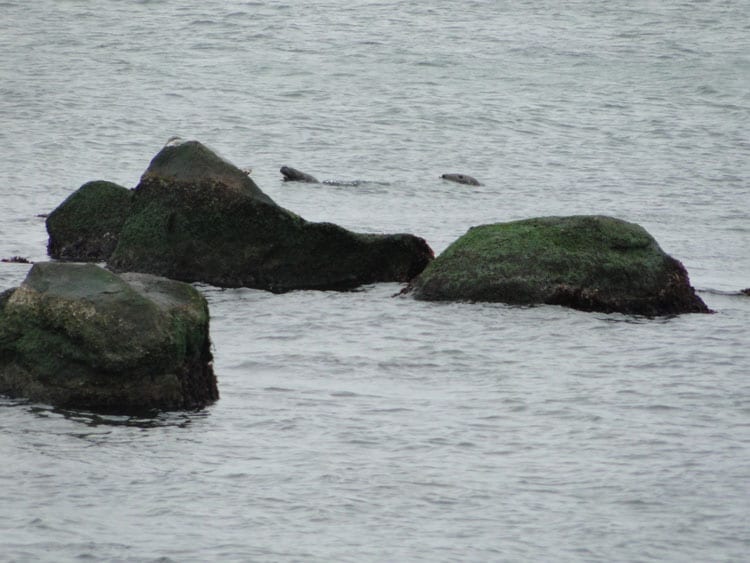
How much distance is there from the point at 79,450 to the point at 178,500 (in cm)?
135

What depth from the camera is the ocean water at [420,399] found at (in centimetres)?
1002

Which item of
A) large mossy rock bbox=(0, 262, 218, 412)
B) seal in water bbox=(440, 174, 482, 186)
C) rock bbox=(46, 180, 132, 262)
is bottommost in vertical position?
seal in water bbox=(440, 174, 482, 186)

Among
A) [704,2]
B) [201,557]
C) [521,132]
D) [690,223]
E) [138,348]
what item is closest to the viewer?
[201,557]

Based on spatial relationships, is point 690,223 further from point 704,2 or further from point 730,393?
point 704,2

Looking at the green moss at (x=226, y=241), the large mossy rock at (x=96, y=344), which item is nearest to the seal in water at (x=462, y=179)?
the green moss at (x=226, y=241)

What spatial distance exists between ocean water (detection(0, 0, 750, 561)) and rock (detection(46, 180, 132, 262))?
722 mm

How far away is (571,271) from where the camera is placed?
17.2 meters

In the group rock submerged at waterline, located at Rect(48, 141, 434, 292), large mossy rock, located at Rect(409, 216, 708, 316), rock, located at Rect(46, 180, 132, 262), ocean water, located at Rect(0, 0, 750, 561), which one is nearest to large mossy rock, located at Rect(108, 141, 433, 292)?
rock submerged at waterline, located at Rect(48, 141, 434, 292)

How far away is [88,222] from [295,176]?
11.0 meters

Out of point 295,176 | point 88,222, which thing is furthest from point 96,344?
point 295,176

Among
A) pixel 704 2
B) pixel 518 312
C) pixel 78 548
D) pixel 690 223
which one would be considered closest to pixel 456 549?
pixel 78 548

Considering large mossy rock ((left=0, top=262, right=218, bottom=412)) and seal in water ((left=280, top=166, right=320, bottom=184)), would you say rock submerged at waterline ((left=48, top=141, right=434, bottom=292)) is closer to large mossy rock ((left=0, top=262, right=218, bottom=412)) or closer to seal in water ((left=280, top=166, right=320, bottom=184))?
large mossy rock ((left=0, top=262, right=218, bottom=412))

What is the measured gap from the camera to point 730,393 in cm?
1376

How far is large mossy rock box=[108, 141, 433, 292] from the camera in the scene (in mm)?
18609
